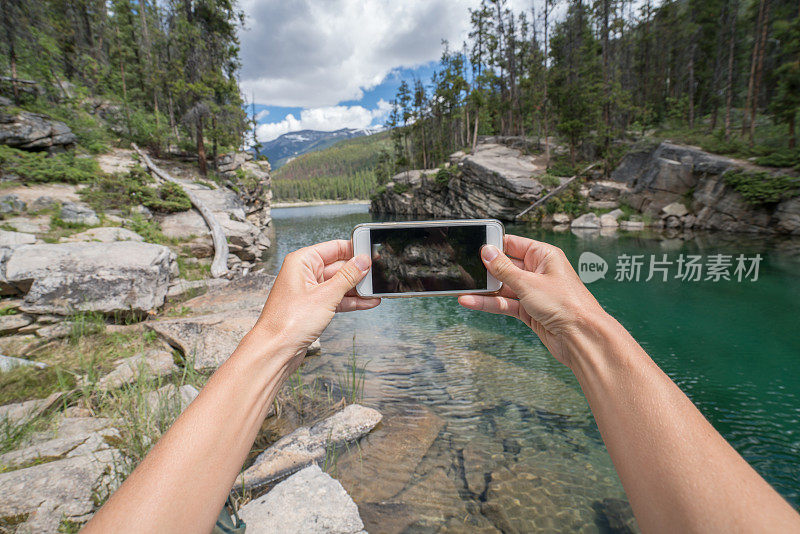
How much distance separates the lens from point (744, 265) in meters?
12.1

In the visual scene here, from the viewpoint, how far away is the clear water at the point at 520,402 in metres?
3.28

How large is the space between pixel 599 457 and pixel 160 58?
36663mm

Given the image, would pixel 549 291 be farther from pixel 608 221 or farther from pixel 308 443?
pixel 608 221

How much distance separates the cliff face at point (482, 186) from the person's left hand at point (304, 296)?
3107 cm

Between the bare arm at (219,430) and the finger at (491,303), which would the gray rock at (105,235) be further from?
the finger at (491,303)

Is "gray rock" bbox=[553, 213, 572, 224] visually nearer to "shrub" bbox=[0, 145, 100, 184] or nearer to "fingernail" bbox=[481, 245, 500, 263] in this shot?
"fingernail" bbox=[481, 245, 500, 263]

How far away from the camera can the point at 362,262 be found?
7.25 feet

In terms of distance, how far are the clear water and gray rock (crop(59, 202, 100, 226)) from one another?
773cm

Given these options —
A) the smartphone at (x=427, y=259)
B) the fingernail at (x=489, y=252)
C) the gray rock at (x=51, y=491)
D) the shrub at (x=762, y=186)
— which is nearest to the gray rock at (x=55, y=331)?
the gray rock at (x=51, y=491)

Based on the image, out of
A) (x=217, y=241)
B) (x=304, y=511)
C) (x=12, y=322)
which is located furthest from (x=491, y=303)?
(x=217, y=241)

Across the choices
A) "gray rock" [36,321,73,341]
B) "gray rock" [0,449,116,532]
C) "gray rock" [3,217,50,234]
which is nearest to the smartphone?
"gray rock" [0,449,116,532]

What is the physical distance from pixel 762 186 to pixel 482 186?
1968 cm

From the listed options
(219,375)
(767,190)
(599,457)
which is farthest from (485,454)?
(767,190)

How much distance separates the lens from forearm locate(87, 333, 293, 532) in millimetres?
995
